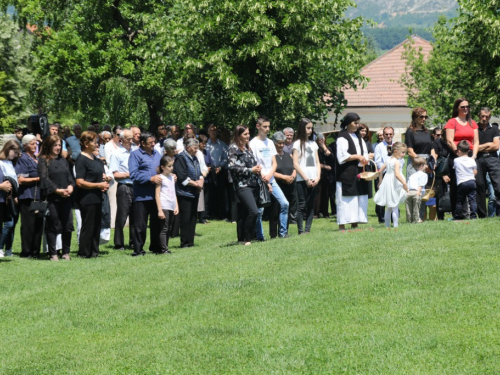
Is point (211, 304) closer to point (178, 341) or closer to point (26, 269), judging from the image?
point (178, 341)

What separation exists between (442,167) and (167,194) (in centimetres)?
536

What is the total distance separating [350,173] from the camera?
50.9 ft

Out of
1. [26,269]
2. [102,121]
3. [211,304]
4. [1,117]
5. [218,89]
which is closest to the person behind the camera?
[211,304]

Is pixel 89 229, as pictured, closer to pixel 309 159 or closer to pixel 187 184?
pixel 187 184

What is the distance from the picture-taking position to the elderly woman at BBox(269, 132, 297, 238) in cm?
1625

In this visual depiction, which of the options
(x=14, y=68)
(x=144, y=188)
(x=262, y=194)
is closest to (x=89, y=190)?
(x=144, y=188)

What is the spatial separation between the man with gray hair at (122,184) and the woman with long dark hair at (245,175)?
271 centimetres

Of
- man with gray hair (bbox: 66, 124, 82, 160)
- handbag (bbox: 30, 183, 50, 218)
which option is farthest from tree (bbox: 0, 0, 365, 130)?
handbag (bbox: 30, 183, 50, 218)

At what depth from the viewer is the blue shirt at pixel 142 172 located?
50.2ft

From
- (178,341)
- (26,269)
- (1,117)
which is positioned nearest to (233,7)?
(26,269)

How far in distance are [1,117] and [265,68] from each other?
27.5 metres

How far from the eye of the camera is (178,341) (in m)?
8.55

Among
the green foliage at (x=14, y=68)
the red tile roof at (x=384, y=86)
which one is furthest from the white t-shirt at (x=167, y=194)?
the red tile roof at (x=384, y=86)

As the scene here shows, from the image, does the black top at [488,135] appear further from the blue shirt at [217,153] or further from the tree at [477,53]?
the tree at [477,53]
